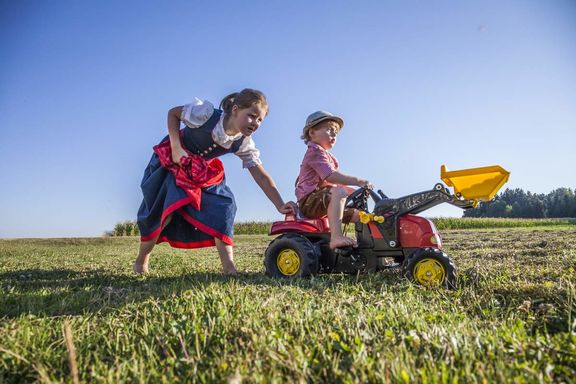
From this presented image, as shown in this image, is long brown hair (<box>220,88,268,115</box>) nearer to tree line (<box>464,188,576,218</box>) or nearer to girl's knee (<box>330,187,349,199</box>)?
girl's knee (<box>330,187,349,199</box>)

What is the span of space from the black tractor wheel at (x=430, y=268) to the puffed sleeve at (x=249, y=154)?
2.44m

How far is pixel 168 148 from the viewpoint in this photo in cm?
494

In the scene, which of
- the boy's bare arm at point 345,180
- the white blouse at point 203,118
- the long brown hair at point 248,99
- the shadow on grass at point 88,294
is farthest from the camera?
the white blouse at point 203,118

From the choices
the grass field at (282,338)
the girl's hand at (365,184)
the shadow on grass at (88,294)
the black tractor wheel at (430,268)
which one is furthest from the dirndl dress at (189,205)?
the black tractor wheel at (430,268)

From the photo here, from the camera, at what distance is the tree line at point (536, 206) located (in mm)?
82375

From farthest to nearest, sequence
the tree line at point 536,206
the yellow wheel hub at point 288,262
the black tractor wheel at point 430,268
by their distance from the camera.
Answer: the tree line at point 536,206, the yellow wheel hub at point 288,262, the black tractor wheel at point 430,268

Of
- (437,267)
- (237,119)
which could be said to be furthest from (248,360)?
(237,119)

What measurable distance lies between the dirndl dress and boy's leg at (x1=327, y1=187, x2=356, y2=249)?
1373 millimetres

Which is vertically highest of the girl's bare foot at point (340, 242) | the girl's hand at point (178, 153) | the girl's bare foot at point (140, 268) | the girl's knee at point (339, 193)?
the girl's hand at point (178, 153)

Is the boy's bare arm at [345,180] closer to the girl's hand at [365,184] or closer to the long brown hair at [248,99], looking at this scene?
the girl's hand at [365,184]

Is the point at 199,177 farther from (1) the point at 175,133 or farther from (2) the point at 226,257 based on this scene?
(2) the point at 226,257

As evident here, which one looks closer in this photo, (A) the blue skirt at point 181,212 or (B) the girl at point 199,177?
(B) the girl at point 199,177

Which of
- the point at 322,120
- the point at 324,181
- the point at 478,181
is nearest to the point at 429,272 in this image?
the point at 478,181

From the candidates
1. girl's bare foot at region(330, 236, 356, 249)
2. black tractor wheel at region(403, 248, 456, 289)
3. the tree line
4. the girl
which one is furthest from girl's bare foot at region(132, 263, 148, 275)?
the tree line
